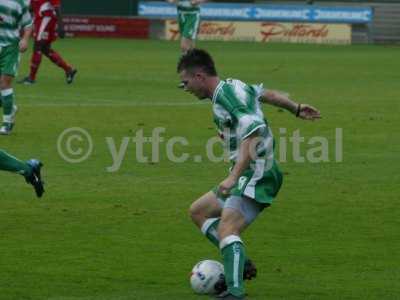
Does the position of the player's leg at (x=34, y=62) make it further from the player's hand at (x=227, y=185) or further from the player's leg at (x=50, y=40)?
the player's hand at (x=227, y=185)

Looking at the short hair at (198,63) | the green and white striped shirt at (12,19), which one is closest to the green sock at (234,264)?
the short hair at (198,63)

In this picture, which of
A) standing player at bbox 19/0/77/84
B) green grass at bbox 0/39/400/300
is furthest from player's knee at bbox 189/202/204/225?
standing player at bbox 19/0/77/84

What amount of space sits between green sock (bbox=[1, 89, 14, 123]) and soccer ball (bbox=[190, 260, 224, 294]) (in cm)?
952

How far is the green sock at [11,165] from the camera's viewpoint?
1186 cm

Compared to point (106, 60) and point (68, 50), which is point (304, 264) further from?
point (68, 50)

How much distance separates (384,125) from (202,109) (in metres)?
3.76

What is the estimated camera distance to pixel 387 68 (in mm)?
32438

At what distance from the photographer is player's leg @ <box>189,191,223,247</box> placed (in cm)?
923

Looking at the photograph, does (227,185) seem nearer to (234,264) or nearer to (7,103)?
(234,264)

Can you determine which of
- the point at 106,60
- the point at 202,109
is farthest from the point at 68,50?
the point at 202,109

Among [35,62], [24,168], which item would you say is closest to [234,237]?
[24,168]

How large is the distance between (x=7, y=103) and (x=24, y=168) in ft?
20.5

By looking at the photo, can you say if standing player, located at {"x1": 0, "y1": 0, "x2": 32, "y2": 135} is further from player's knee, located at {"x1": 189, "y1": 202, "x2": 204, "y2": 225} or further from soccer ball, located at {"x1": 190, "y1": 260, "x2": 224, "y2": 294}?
soccer ball, located at {"x1": 190, "y1": 260, "x2": 224, "y2": 294}

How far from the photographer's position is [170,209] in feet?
41.1
